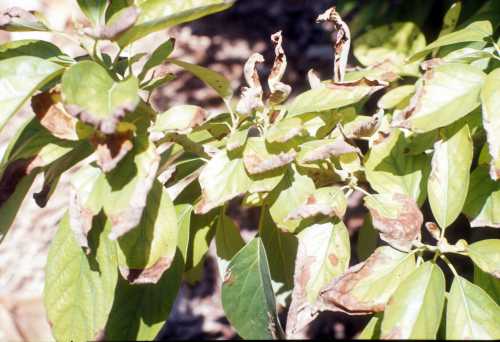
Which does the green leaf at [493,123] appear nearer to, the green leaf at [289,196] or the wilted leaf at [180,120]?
the green leaf at [289,196]

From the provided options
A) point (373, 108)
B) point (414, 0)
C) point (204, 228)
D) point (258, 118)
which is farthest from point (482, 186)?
point (373, 108)

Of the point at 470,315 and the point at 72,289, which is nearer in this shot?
the point at 470,315

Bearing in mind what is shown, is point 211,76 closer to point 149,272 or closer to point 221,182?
point 221,182

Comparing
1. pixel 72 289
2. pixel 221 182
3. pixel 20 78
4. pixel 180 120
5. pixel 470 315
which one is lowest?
pixel 470 315

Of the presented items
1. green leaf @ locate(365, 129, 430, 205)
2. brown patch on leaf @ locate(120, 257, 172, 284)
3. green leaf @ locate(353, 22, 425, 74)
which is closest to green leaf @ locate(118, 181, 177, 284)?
brown patch on leaf @ locate(120, 257, 172, 284)

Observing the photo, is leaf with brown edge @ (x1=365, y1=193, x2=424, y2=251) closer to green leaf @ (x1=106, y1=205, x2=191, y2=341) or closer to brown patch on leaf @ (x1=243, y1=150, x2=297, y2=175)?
brown patch on leaf @ (x1=243, y1=150, x2=297, y2=175)

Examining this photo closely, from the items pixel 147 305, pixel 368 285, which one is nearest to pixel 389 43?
pixel 368 285

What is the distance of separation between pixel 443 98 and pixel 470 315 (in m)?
0.31

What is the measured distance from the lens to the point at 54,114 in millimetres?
799

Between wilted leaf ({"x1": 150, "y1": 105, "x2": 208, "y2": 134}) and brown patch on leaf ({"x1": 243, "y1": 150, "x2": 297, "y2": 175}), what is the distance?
9 cm

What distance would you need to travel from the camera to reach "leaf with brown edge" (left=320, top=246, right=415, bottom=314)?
80 cm

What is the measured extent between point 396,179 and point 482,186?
0.14 metres

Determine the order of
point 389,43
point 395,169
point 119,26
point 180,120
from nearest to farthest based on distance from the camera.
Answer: point 119,26
point 180,120
point 395,169
point 389,43

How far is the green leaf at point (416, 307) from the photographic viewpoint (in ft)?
2.41
